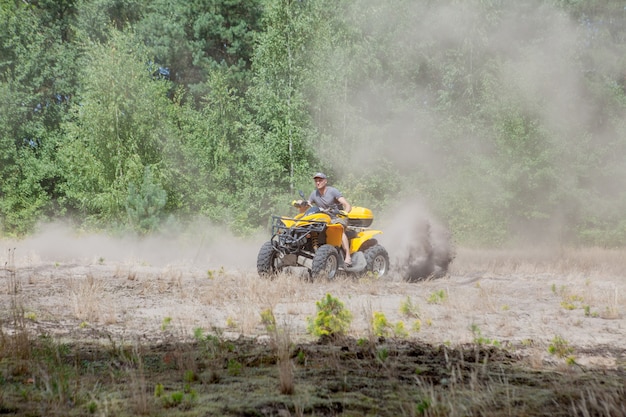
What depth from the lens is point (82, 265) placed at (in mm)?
16359

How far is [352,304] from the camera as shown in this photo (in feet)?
32.4

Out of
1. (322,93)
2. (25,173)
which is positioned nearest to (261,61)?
(322,93)

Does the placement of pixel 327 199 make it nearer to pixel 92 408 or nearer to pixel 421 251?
pixel 421 251

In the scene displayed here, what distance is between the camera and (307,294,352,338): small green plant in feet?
22.6

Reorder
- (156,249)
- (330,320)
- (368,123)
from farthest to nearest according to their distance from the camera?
(368,123)
(156,249)
(330,320)

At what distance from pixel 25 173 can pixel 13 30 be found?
7.86m

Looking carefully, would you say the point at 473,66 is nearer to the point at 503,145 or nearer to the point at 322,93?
the point at 503,145

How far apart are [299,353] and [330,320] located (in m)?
1.13

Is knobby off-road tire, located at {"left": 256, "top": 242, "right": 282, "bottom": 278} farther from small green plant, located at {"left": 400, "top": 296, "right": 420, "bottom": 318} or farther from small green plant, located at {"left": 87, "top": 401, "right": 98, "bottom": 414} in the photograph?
small green plant, located at {"left": 87, "top": 401, "right": 98, "bottom": 414}

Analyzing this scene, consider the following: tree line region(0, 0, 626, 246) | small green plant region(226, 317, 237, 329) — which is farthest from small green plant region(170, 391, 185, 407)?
tree line region(0, 0, 626, 246)

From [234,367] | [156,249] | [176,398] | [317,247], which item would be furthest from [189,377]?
[156,249]

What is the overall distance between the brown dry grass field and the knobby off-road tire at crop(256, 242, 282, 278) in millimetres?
822

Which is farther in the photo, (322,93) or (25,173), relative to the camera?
(25,173)

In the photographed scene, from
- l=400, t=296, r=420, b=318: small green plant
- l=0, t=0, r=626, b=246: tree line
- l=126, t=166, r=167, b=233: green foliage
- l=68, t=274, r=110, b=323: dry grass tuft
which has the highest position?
l=0, t=0, r=626, b=246: tree line
